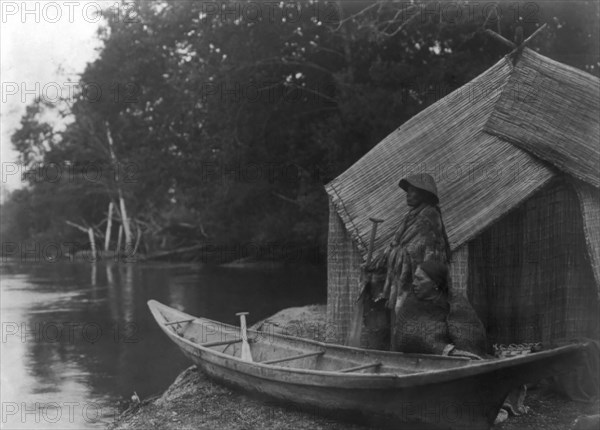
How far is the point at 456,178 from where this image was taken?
920 centimetres

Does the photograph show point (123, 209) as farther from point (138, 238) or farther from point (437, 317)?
point (437, 317)

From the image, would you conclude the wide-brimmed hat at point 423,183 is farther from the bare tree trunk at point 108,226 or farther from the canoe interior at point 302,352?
the bare tree trunk at point 108,226

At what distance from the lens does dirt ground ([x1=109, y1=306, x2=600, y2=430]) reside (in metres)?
7.53

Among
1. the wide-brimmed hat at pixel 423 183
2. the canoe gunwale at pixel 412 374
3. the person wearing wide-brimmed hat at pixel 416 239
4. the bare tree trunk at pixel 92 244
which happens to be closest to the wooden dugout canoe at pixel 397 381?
the canoe gunwale at pixel 412 374

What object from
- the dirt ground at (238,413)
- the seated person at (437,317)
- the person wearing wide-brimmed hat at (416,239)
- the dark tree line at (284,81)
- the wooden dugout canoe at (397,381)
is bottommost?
the dirt ground at (238,413)

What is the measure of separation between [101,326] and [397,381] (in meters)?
12.0

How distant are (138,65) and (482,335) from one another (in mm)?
23574

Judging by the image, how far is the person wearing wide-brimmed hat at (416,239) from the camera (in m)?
7.67

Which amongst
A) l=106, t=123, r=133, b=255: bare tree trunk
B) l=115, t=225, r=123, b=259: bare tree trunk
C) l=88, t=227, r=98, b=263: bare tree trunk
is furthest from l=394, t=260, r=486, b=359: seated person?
l=115, t=225, r=123, b=259: bare tree trunk

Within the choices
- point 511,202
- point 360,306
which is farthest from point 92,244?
point 511,202

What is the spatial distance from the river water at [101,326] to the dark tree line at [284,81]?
6.59ft

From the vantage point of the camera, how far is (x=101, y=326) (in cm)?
1752

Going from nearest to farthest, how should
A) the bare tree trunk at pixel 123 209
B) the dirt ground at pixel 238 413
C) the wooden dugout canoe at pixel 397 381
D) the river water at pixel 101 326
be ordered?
the wooden dugout canoe at pixel 397 381, the dirt ground at pixel 238 413, the river water at pixel 101 326, the bare tree trunk at pixel 123 209

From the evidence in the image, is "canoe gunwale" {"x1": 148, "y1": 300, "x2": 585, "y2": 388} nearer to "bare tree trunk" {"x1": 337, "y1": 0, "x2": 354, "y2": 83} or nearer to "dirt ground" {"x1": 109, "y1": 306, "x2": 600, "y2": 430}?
"dirt ground" {"x1": 109, "y1": 306, "x2": 600, "y2": 430}
